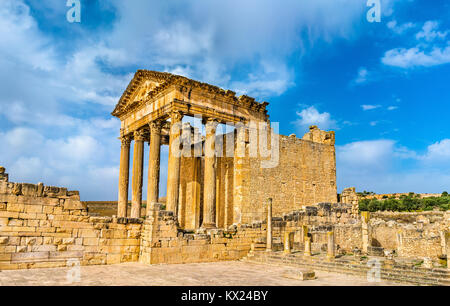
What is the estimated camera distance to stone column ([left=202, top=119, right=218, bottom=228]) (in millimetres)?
16775

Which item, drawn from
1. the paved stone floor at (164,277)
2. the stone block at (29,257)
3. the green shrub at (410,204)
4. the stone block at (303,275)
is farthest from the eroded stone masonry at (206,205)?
the green shrub at (410,204)

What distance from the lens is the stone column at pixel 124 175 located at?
67.0 ft

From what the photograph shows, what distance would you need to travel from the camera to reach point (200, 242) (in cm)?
1320

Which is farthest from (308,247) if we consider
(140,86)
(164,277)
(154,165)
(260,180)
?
(140,86)

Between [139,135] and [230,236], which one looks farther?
[139,135]

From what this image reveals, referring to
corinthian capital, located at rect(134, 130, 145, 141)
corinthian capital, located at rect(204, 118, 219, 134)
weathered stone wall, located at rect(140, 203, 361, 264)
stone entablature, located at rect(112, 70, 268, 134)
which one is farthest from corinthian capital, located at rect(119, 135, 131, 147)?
weathered stone wall, located at rect(140, 203, 361, 264)

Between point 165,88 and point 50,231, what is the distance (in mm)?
9337

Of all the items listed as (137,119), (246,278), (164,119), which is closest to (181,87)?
(164,119)

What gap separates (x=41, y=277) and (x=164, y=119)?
10928 millimetres

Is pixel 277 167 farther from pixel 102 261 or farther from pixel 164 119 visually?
pixel 102 261

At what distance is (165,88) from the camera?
17406 millimetres

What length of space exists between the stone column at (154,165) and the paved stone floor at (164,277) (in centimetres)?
677

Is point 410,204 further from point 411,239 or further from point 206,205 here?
point 206,205

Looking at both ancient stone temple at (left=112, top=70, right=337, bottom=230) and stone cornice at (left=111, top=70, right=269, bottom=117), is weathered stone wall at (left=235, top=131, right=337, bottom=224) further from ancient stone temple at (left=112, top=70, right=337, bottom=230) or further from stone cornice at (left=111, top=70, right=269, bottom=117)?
stone cornice at (left=111, top=70, right=269, bottom=117)
